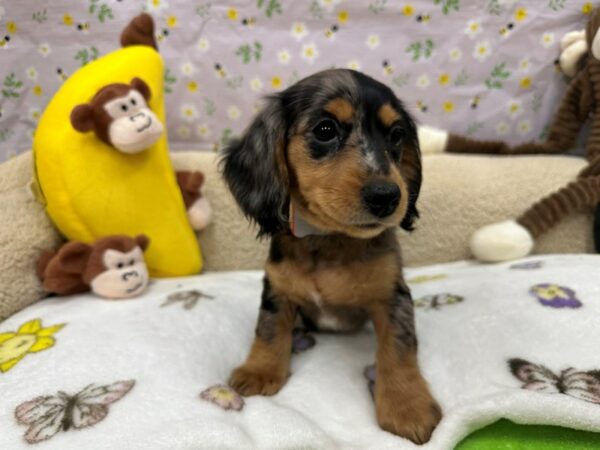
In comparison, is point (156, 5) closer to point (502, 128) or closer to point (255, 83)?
point (255, 83)

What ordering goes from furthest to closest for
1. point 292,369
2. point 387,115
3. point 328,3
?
point 328,3 → point 292,369 → point 387,115

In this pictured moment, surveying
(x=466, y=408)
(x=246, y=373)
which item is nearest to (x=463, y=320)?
(x=466, y=408)

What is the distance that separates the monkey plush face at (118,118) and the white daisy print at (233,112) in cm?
63

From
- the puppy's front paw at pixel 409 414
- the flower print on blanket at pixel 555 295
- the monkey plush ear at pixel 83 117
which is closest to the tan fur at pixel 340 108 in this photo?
the puppy's front paw at pixel 409 414

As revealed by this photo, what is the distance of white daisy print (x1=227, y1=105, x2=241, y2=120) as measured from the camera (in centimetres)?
230

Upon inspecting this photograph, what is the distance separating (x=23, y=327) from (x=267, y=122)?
1020mm

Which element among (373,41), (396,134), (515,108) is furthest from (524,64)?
(396,134)

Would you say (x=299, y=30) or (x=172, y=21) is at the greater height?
(x=172, y=21)

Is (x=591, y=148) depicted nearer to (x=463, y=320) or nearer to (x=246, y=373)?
(x=463, y=320)

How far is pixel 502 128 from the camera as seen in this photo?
2.27 metres

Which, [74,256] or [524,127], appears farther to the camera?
[524,127]

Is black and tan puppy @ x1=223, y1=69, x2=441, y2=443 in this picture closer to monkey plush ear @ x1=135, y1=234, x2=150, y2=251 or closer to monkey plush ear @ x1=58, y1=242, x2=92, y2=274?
monkey plush ear @ x1=135, y1=234, x2=150, y2=251

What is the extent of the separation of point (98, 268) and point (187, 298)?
34 cm

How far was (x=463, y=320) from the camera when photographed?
143cm
